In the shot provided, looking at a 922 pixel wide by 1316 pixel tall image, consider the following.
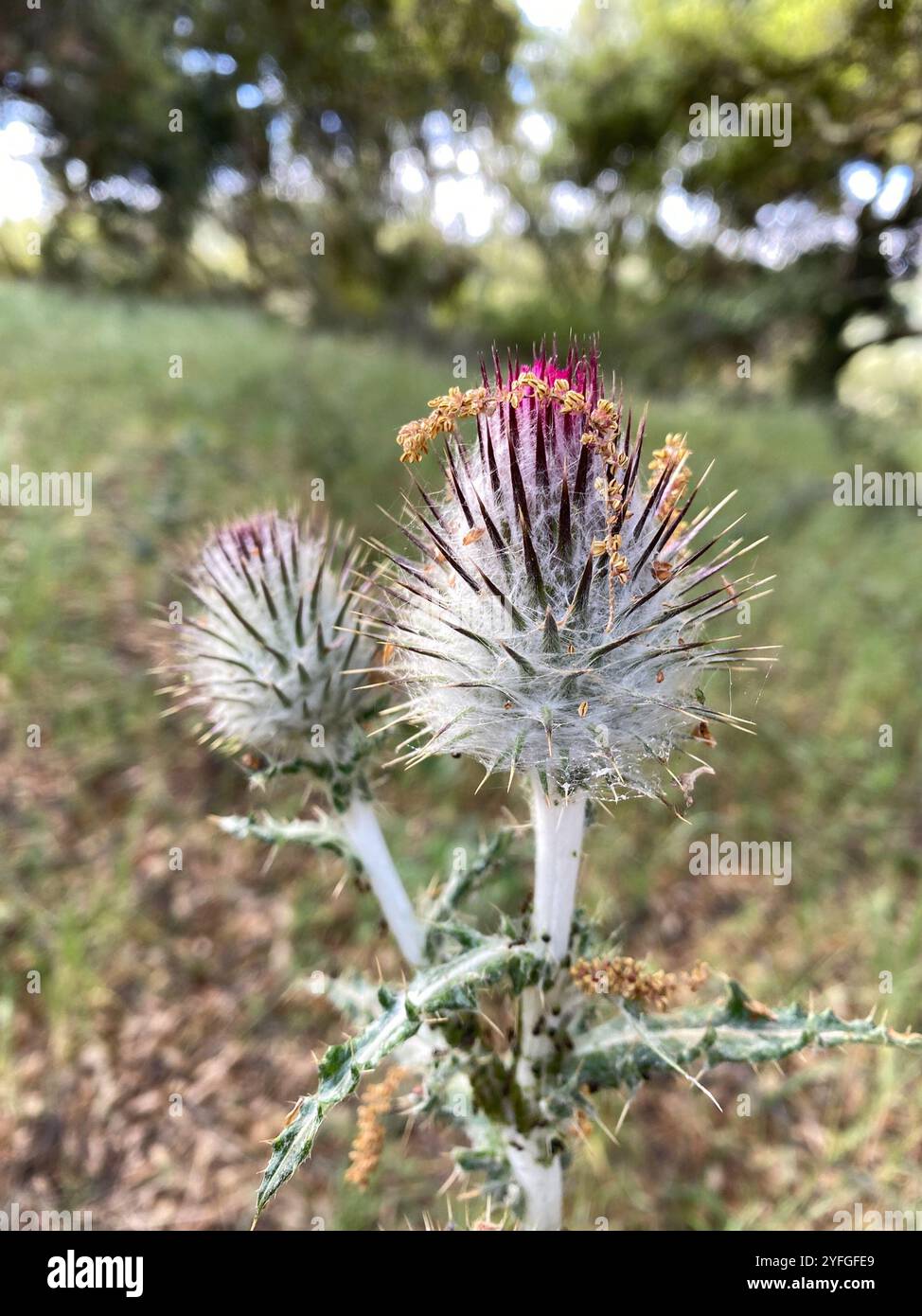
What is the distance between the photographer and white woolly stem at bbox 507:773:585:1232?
168 cm

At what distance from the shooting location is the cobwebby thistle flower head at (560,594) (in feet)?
4.75

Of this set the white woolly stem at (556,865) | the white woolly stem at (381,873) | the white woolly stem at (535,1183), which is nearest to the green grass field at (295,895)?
the white woolly stem at (535,1183)

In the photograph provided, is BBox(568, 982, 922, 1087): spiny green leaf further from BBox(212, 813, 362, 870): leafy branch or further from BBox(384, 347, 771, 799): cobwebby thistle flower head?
BBox(212, 813, 362, 870): leafy branch

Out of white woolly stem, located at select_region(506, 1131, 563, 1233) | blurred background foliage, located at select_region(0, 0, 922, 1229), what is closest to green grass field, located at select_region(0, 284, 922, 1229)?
blurred background foliage, located at select_region(0, 0, 922, 1229)

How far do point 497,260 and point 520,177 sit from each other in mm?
1803

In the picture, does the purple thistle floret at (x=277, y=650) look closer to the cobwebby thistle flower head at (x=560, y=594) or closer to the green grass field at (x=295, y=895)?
the cobwebby thistle flower head at (x=560, y=594)

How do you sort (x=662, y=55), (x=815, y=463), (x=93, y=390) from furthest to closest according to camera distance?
(x=662, y=55) < (x=815, y=463) < (x=93, y=390)

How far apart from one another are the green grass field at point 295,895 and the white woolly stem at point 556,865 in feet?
3.16

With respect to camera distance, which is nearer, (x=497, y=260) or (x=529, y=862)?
(x=529, y=862)

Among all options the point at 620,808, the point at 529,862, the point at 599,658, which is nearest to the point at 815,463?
the point at 620,808

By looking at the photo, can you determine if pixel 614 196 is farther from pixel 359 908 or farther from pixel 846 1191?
pixel 846 1191

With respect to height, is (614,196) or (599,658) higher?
(614,196)

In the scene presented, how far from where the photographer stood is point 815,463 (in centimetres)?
969

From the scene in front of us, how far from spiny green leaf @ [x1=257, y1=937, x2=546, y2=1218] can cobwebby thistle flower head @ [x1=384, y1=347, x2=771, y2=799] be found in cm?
45
